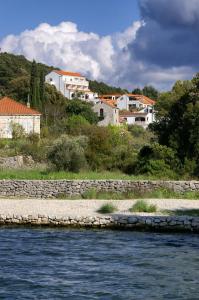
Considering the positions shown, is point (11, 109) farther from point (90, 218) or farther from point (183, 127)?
point (90, 218)

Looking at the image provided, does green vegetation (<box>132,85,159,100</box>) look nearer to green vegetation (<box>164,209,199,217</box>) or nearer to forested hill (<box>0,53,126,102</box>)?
forested hill (<box>0,53,126,102</box>)

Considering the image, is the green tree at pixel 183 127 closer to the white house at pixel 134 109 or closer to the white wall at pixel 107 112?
the white wall at pixel 107 112

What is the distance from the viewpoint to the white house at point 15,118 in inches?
2985

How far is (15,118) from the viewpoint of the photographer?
76250mm

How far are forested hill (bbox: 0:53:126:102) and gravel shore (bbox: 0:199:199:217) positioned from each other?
70.1m

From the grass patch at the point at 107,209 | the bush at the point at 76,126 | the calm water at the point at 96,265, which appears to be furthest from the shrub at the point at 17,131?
the calm water at the point at 96,265

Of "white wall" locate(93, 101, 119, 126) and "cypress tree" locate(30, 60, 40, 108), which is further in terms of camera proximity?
"white wall" locate(93, 101, 119, 126)

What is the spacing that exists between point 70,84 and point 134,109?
1746cm

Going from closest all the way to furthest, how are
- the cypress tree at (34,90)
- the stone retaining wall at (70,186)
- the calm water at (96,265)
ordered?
the calm water at (96,265), the stone retaining wall at (70,186), the cypress tree at (34,90)

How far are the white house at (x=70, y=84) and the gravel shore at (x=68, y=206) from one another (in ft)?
326

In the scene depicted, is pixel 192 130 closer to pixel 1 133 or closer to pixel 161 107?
pixel 161 107

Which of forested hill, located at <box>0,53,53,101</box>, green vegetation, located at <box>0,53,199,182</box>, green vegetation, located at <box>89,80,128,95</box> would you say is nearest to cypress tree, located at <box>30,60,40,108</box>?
forested hill, located at <box>0,53,53,101</box>

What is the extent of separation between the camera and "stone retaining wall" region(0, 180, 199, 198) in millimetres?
35656

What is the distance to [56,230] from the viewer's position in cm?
2641
